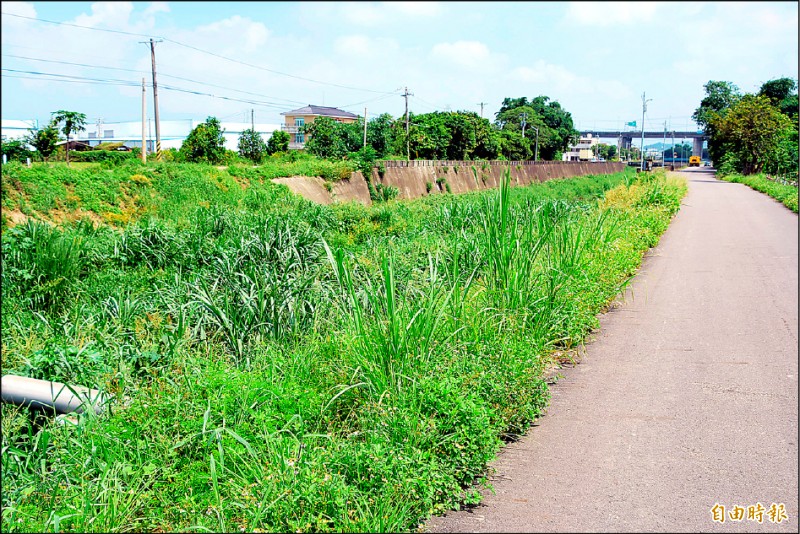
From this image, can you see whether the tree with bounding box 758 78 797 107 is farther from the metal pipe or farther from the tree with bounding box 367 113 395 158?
the metal pipe

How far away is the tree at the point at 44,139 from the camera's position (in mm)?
20812


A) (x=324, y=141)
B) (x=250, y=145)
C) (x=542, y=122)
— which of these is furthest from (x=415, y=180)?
(x=542, y=122)

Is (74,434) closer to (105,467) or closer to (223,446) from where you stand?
(105,467)

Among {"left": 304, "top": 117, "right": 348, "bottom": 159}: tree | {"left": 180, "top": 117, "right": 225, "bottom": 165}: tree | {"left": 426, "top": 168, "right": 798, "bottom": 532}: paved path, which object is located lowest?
{"left": 426, "top": 168, "right": 798, "bottom": 532}: paved path

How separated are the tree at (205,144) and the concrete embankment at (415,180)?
4.74 metres

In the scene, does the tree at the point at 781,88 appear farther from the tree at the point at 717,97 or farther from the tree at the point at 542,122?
the tree at the point at 542,122

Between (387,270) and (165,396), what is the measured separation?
65.6 inches

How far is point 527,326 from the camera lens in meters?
5.99

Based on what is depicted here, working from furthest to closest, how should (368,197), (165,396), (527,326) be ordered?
(368,197) < (527,326) < (165,396)

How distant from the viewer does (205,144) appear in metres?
28.1

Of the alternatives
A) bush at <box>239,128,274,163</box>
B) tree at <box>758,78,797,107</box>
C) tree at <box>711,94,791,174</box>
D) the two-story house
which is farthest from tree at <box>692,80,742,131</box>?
bush at <box>239,128,274,163</box>

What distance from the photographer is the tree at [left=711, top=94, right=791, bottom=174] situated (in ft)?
143

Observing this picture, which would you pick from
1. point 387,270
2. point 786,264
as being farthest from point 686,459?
point 786,264

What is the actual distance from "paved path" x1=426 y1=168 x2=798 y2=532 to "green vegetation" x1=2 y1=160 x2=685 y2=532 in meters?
0.25
